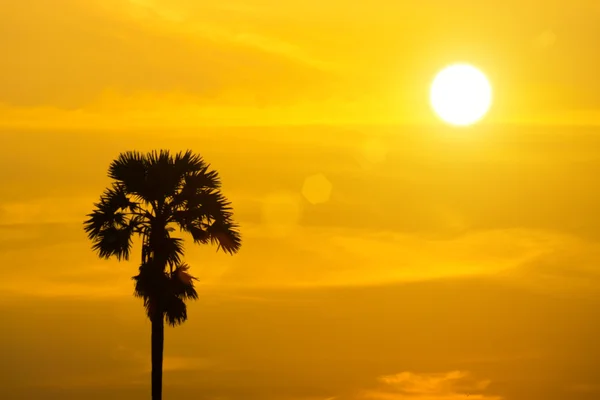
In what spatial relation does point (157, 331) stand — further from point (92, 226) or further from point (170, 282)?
point (92, 226)

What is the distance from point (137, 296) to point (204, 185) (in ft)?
19.1

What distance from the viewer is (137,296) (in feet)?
186

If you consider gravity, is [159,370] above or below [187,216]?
below

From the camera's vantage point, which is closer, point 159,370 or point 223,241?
point 159,370

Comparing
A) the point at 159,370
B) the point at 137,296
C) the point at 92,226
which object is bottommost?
the point at 159,370

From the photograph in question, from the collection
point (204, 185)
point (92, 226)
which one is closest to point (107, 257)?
point (92, 226)

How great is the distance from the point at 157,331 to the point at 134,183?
266 inches

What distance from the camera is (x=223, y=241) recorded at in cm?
5869

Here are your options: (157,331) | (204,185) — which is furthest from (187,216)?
(157,331)

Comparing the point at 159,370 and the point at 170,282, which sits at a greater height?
the point at 170,282

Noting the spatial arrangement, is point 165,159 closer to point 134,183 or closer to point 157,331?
point 134,183

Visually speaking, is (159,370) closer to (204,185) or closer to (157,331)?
(157,331)

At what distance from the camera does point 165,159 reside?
5831cm

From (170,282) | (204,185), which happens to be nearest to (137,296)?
(170,282)
